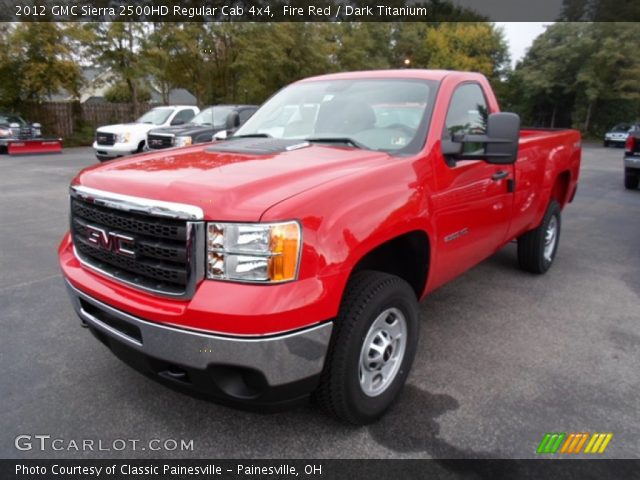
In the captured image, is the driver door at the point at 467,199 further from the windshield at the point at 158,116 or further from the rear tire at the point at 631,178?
the windshield at the point at 158,116

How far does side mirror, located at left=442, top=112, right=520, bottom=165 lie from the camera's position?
306 cm

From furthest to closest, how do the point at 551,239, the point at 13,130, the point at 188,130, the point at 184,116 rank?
the point at 13,130 → the point at 184,116 → the point at 188,130 → the point at 551,239

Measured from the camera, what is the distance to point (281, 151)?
3004 millimetres

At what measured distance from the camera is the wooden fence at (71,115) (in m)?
24.4

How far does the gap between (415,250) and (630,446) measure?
1.50m

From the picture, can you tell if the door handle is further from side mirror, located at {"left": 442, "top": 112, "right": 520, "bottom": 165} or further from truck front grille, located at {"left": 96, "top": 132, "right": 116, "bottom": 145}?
truck front grille, located at {"left": 96, "top": 132, "right": 116, "bottom": 145}

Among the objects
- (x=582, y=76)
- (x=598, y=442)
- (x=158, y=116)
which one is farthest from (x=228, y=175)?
(x=582, y=76)

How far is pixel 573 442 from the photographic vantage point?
2578 mm

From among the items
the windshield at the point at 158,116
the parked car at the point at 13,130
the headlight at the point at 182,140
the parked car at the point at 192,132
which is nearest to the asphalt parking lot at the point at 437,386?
the headlight at the point at 182,140

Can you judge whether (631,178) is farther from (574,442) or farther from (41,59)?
(41,59)

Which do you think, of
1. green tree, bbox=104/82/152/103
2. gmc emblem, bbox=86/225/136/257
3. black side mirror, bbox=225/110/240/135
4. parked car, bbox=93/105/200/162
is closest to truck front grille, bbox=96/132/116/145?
parked car, bbox=93/105/200/162

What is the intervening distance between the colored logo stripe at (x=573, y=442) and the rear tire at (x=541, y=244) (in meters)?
2.65

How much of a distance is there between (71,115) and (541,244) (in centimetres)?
2602

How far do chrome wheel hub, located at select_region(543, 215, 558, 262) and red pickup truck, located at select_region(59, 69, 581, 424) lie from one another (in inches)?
80.4
